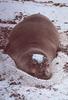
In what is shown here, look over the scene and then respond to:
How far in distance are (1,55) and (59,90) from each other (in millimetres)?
1165

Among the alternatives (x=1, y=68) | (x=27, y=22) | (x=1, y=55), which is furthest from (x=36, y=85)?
(x=27, y=22)

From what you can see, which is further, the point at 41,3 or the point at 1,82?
the point at 41,3

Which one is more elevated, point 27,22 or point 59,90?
point 27,22

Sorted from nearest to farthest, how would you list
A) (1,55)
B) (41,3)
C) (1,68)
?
(1,68)
(1,55)
(41,3)

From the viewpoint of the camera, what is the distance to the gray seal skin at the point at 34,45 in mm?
4500

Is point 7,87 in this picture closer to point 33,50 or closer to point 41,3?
point 33,50

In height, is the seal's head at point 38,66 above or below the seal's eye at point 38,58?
below

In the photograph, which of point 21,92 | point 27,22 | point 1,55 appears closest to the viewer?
point 21,92

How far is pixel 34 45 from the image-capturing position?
4.79 m

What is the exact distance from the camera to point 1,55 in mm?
4898

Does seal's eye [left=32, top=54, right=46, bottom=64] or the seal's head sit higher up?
seal's eye [left=32, top=54, right=46, bottom=64]

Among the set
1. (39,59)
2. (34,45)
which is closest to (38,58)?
(39,59)

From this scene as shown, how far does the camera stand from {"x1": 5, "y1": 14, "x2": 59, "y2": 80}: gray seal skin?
4.50 meters

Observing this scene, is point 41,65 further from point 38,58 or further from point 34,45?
point 34,45
